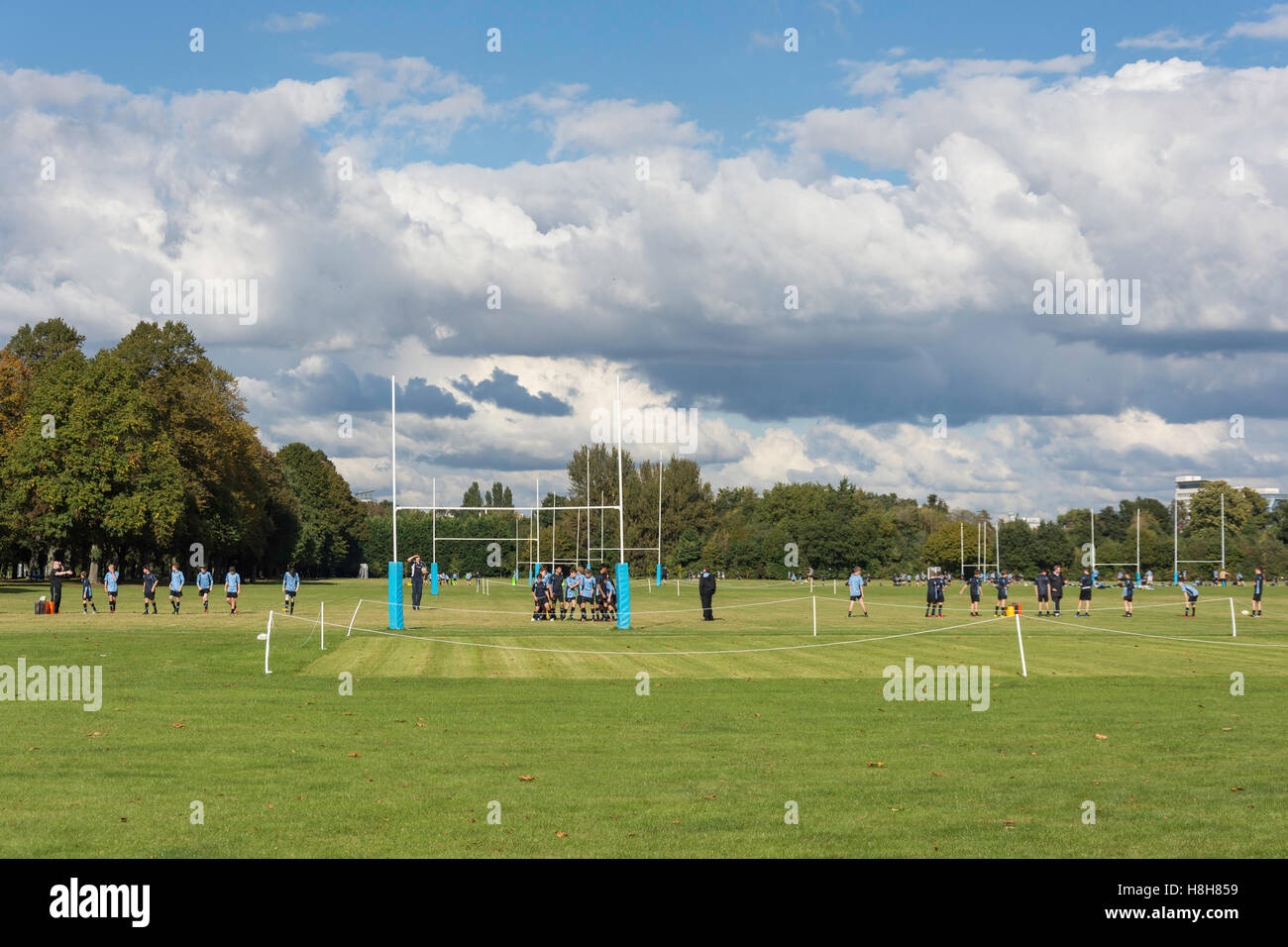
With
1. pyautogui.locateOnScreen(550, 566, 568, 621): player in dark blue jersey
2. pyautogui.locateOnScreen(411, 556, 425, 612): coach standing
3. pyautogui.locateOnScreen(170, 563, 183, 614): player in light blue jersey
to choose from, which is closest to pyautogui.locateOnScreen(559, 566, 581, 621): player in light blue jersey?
pyautogui.locateOnScreen(550, 566, 568, 621): player in dark blue jersey

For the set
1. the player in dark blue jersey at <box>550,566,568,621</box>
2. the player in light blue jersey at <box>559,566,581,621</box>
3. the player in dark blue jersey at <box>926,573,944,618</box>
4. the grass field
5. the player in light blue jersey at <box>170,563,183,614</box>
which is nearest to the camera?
the grass field

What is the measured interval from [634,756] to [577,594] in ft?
92.8

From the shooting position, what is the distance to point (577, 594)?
41656 mm

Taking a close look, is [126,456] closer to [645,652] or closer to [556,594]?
[556,594]

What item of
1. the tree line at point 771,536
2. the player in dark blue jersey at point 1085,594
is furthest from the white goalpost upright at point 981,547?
the player in dark blue jersey at point 1085,594

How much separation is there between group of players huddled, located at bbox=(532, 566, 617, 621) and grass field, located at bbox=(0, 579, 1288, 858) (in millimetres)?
12726

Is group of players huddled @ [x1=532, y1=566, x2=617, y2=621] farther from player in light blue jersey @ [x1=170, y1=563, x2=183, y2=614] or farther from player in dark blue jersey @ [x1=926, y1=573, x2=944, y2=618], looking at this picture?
player in light blue jersey @ [x1=170, y1=563, x2=183, y2=614]

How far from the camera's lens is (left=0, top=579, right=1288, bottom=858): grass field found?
9508mm

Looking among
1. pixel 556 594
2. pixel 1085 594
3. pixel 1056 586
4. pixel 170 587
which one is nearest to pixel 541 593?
pixel 556 594

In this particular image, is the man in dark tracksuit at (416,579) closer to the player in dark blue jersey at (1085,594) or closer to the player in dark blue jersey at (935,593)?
the player in dark blue jersey at (935,593)

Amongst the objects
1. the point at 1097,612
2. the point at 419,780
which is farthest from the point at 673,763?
the point at 1097,612

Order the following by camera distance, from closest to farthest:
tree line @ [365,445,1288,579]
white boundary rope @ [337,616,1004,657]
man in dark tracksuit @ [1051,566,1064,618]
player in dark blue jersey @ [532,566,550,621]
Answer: white boundary rope @ [337,616,1004,657], player in dark blue jersey @ [532,566,550,621], man in dark tracksuit @ [1051,566,1064,618], tree line @ [365,445,1288,579]

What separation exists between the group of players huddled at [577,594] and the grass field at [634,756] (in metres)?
12.7

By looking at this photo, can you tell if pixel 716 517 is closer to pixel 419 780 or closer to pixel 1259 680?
pixel 1259 680
